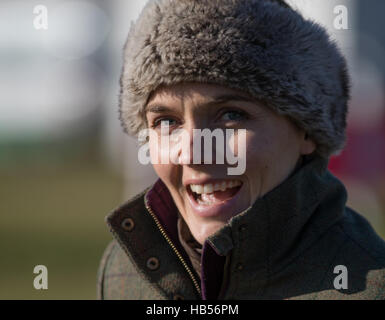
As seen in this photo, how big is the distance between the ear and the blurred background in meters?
0.40

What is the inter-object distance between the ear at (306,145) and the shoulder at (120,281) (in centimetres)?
77

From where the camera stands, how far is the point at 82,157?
1942 centimetres

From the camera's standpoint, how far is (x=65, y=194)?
12.4 meters

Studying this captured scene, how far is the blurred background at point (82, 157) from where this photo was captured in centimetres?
559

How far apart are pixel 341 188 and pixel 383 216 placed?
6513 millimetres

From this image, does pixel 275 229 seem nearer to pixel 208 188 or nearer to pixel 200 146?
pixel 208 188

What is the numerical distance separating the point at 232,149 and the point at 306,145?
33 centimetres

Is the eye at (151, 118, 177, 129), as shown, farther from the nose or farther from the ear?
the ear

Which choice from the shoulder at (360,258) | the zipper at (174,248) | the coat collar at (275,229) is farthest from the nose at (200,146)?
the shoulder at (360,258)

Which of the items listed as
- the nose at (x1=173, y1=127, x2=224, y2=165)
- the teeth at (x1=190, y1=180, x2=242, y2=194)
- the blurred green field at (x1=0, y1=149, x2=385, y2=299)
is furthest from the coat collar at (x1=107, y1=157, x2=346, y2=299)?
the blurred green field at (x1=0, y1=149, x2=385, y2=299)

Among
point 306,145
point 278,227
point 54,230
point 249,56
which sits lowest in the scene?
point 54,230

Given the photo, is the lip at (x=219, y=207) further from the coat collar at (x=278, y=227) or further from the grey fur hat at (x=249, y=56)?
the grey fur hat at (x=249, y=56)

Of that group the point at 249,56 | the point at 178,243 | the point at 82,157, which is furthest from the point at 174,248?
the point at 82,157
